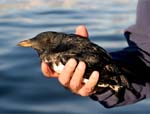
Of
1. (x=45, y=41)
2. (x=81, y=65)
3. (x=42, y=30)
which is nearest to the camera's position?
(x=81, y=65)

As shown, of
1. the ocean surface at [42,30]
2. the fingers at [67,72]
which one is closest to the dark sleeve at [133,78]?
the fingers at [67,72]

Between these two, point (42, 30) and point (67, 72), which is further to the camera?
point (42, 30)

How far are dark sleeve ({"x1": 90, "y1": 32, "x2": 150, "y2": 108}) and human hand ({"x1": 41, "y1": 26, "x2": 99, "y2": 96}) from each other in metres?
0.30

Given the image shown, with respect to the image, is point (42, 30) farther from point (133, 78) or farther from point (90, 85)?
point (90, 85)

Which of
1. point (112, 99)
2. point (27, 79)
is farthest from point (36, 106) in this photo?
point (112, 99)

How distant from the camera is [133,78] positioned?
4.48 m

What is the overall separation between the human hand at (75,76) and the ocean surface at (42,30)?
2.64m

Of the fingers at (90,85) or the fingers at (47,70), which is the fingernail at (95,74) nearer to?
the fingers at (90,85)

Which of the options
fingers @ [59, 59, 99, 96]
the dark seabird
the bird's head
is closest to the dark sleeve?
the dark seabird

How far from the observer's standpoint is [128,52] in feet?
15.2

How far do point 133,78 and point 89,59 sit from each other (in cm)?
57

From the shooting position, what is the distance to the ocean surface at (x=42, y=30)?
276 inches

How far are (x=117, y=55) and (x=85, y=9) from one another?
12051mm

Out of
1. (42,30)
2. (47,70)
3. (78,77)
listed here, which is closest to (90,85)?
(78,77)
